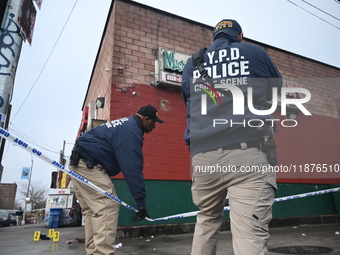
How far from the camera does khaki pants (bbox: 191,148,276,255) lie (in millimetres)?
1531

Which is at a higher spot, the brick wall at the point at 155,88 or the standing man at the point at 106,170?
the brick wall at the point at 155,88

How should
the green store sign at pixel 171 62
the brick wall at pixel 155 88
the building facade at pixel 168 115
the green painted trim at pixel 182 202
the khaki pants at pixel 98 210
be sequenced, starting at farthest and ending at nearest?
1. the green store sign at pixel 171 62
2. the brick wall at pixel 155 88
3. the building facade at pixel 168 115
4. the green painted trim at pixel 182 202
5. the khaki pants at pixel 98 210

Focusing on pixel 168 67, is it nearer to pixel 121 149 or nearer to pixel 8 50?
pixel 121 149

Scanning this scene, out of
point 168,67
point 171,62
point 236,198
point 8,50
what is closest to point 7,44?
point 8,50

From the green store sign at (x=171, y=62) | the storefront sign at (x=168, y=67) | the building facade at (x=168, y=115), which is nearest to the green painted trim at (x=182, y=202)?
the building facade at (x=168, y=115)

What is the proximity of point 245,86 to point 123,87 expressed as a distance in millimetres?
5529

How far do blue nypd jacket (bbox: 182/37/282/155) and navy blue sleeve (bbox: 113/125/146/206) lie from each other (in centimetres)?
88

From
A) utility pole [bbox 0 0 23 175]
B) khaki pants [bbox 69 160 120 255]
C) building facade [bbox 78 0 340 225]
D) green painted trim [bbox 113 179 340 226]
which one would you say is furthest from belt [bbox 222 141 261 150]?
building facade [bbox 78 0 340 225]

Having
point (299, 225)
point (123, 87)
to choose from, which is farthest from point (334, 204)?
point (123, 87)

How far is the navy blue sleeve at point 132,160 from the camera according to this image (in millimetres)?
2688

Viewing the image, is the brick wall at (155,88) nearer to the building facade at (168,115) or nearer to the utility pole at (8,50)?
the building facade at (168,115)

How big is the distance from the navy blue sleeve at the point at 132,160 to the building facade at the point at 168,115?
11.7 ft

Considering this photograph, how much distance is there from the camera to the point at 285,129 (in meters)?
9.06

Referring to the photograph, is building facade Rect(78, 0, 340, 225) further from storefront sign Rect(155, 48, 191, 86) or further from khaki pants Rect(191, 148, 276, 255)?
khaki pants Rect(191, 148, 276, 255)
